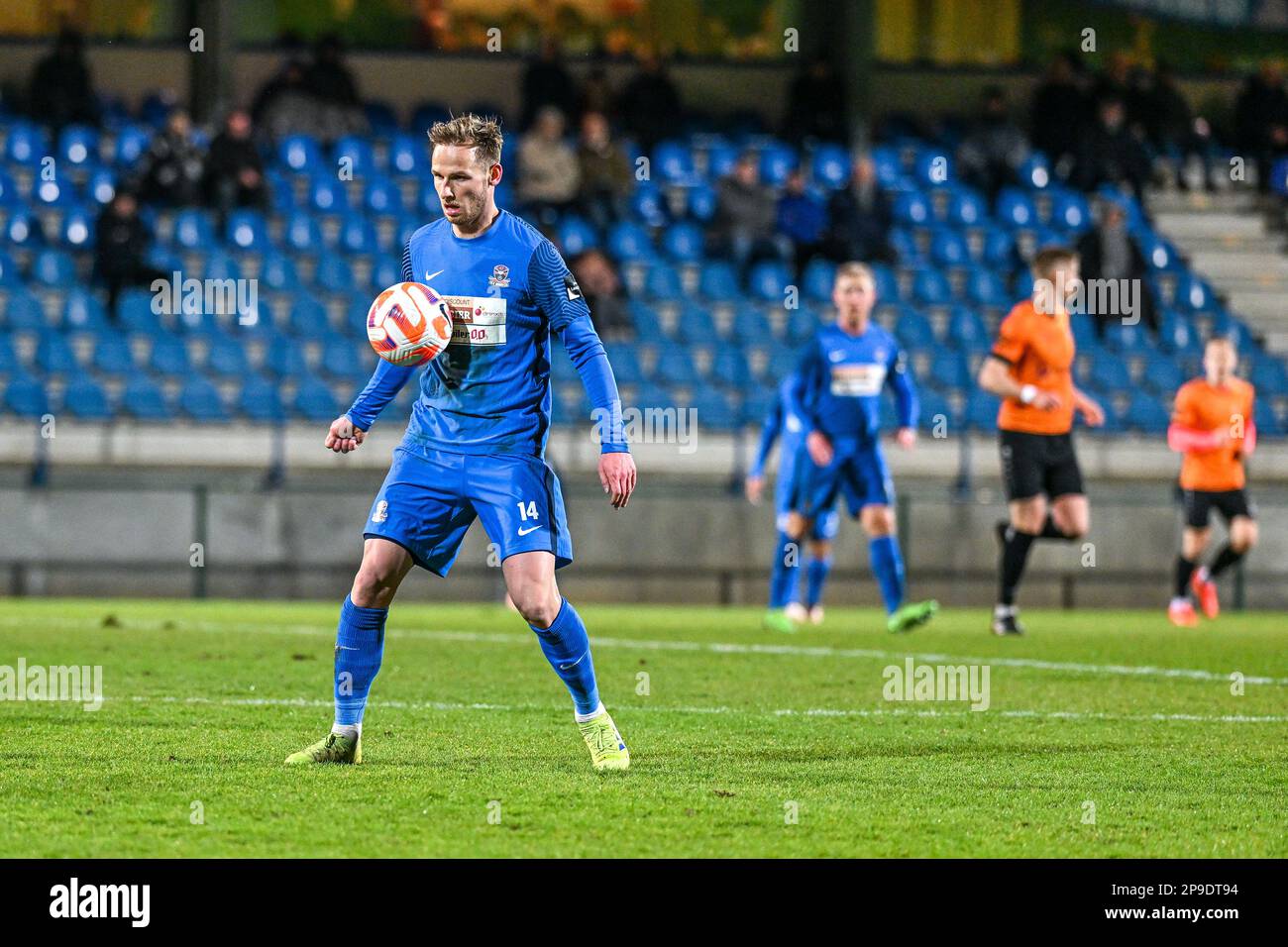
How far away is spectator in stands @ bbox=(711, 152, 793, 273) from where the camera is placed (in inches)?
846

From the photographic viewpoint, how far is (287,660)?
10516mm

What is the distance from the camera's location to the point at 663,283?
21000 millimetres

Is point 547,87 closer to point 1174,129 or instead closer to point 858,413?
point 1174,129

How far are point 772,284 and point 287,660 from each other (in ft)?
38.4

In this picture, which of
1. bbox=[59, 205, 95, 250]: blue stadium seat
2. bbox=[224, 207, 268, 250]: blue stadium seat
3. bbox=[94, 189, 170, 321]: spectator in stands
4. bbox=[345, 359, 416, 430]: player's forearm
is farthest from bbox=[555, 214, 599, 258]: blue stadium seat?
bbox=[345, 359, 416, 430]: player's forearm

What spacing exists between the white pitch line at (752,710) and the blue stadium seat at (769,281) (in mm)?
13091

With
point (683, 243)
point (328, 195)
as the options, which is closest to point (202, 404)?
point (328, 195)

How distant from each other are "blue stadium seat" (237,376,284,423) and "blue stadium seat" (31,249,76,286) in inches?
96.3

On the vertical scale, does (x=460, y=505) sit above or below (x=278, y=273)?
below

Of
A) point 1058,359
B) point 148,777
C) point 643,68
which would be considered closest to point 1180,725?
point 148,777

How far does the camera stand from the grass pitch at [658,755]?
5.27 meters

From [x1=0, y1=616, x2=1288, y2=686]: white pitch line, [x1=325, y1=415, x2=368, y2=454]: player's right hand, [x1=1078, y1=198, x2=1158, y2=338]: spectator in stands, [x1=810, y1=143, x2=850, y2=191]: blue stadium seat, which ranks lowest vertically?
[x1=0, y1=616, x2=1288, y2=686]: white pitch line

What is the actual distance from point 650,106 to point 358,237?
4030 mm

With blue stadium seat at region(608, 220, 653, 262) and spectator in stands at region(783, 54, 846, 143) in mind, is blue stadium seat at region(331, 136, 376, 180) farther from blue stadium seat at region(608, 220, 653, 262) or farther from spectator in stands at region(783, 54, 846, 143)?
spectator in stands at region(783, 54, 846, 143)
